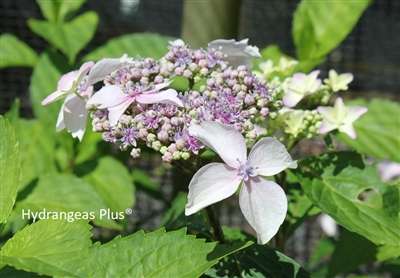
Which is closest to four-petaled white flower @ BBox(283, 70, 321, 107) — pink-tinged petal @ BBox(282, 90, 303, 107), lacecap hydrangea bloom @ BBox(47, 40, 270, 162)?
pink-tinged petal @ BBox(282, 90, 303, 107)

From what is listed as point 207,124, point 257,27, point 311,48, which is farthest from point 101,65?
point 257,27

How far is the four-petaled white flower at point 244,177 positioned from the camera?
63 centimetres

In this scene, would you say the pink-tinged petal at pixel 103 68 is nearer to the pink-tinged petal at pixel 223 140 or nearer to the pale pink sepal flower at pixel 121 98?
the pale pink sepal flower at pixel 121 98

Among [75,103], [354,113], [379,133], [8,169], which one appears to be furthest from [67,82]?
[379,133]

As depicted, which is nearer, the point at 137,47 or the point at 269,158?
the point at 269,158

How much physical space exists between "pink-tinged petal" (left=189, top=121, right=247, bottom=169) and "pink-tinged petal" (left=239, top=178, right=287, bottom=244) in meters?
0.02

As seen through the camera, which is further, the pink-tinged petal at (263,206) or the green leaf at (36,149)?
the green leaf at (36,149)

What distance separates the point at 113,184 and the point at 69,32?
30cm

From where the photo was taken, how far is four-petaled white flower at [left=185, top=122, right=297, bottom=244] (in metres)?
0.63

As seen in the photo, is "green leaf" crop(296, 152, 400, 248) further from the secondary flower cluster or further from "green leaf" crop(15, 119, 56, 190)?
"green leaf" crop(15, 119, 56, 190)

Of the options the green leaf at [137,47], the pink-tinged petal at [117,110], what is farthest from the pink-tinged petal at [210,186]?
the green leaf at [137,47]

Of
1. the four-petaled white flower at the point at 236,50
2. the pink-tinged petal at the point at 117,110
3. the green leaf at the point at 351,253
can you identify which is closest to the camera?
the pink-tinged petal at the point at 117,110

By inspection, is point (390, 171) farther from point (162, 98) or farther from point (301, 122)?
point (162, 98)

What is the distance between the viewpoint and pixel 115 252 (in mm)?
672
